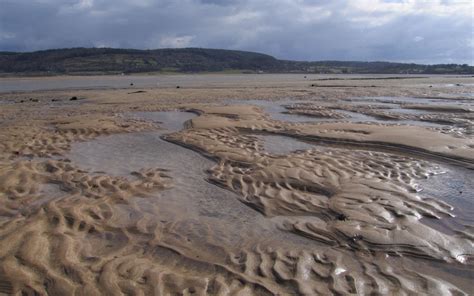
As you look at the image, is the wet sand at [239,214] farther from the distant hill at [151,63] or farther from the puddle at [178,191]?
the distant hill at [151,63]

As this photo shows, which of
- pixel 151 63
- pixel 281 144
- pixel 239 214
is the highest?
pixel 151 63

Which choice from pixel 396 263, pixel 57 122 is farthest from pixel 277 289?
pixel 57 122

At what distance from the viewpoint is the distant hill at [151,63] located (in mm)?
122312

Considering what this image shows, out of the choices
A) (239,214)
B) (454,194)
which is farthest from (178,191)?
(454,194)

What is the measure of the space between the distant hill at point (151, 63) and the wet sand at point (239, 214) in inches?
4410

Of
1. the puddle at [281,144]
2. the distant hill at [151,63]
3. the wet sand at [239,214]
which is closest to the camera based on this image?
the wet sand at [239,214]

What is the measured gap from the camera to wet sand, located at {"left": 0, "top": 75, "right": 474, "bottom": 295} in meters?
4.56

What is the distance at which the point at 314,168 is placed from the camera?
891cm

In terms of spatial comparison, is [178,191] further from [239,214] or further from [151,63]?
[151,63]

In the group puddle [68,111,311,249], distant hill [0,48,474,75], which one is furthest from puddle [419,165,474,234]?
distant hill [0,48,474,75]

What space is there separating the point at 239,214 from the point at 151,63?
147592 millimetres

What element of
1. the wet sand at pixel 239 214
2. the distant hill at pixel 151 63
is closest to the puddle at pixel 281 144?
the wet sand at pixel 239 214

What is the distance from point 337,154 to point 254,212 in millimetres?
4447

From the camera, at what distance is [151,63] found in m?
147
